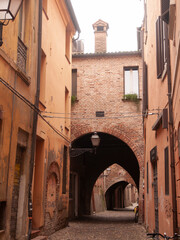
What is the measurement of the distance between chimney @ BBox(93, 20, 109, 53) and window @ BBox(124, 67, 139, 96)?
3414 millimetres

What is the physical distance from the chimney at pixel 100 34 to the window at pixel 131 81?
341cm

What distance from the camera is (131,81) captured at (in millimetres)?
16391

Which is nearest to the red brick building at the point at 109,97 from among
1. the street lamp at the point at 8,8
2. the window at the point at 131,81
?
the window at the point at 131,81

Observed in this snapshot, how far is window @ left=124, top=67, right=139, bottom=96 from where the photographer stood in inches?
641

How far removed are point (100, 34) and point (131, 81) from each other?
489 centimetres

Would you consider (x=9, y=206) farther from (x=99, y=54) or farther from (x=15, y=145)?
(x=99, y=54)

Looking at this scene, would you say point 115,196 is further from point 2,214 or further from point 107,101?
point 2,214

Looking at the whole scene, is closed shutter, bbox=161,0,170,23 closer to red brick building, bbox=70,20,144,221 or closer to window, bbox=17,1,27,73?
window, bbox=17,1,27,73

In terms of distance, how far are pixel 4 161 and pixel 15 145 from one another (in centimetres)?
72

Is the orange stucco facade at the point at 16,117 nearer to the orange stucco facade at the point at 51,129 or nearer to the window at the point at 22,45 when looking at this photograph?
the window at the point at 22,45

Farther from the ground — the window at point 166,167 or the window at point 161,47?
the window at point 161,47

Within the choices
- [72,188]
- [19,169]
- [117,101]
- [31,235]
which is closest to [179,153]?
[19,169]

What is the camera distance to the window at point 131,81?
16.3 metres

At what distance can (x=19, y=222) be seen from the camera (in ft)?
25.2
